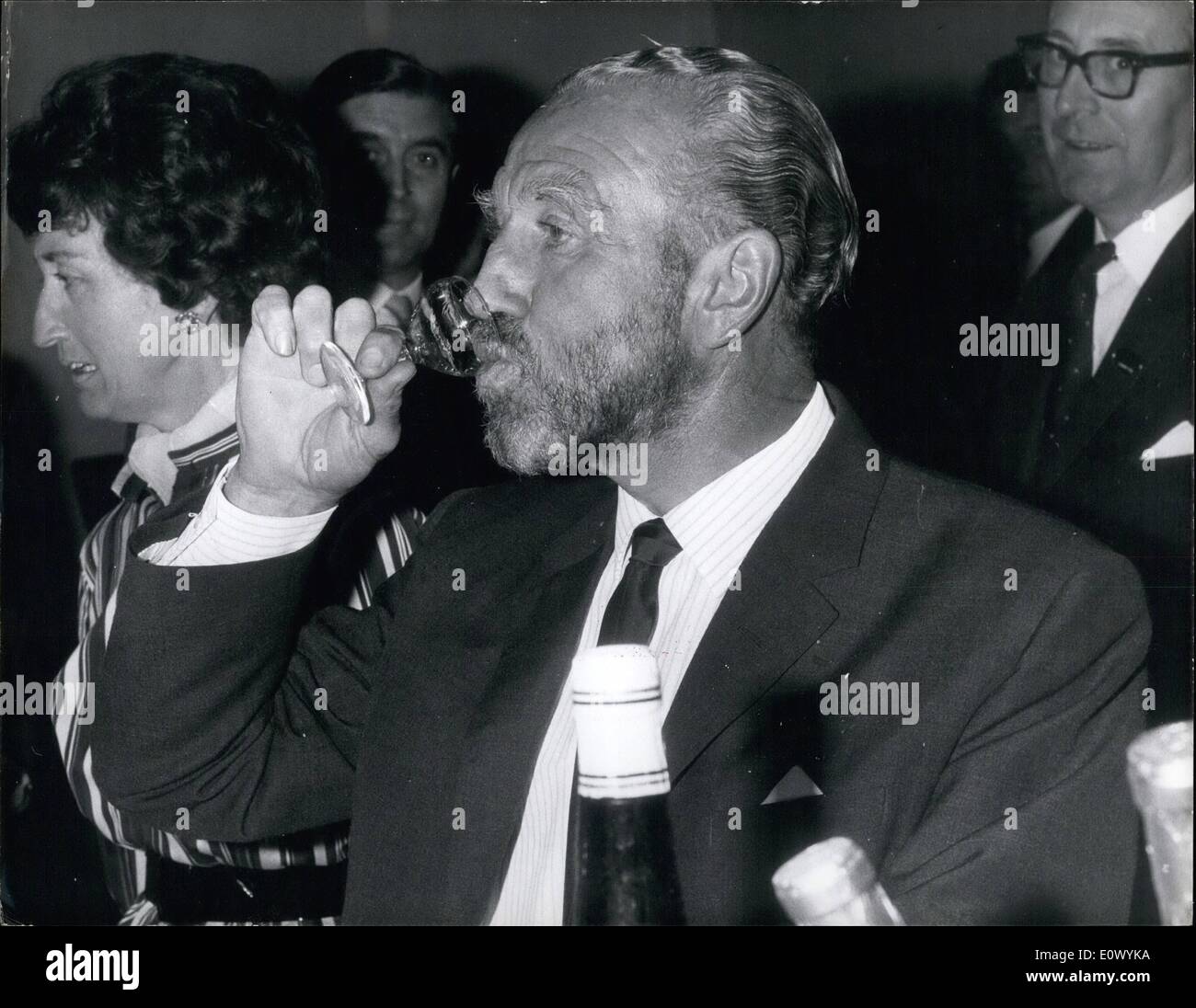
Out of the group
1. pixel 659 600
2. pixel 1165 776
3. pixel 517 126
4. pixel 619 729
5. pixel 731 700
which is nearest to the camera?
pixel 619 729

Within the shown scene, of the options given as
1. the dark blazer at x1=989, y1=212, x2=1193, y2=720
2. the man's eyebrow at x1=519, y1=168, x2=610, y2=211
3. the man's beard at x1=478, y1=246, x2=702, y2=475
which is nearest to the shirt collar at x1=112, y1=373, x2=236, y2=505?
the man's beard at x1=478, y1=246, x2=702, y2=475

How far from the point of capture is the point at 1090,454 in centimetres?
140

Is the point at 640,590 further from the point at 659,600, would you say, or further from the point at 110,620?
the point at 110,620

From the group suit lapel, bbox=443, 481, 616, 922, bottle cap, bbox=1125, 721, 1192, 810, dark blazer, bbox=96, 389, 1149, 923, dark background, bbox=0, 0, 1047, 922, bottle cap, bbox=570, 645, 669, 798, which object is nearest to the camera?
bottle cap, bbox=570, 645, 669, 798

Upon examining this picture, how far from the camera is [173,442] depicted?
1.48 metres

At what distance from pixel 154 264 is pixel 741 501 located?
0.73 m

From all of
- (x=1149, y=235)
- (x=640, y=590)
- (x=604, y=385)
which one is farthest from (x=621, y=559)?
(x=1149, y=235)

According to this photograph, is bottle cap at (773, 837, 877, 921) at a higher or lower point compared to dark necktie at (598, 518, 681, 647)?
lower

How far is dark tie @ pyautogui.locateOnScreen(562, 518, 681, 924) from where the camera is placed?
1.35 m

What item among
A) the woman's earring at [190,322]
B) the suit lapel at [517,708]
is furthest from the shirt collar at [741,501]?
the woman's earring at [190,322]

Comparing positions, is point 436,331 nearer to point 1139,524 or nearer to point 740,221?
point 740,221

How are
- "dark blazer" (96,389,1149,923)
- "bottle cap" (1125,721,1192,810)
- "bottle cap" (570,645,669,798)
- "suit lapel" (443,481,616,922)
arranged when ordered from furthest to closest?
"suit lapel" (443,481,616,922) → "dark blazer" (96,389,1149,923) → "bottle cap" (1125,721,1192,810) → "bottle cap" (570,645,669,798)

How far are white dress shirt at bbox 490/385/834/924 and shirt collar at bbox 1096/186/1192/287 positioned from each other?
0.37 m

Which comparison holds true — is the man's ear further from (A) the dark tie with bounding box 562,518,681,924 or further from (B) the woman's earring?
(B) the woman's earring
